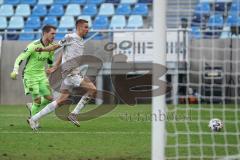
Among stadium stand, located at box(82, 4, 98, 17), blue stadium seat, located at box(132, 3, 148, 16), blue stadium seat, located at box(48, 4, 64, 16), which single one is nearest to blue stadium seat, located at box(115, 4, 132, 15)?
blue stadium seat, located at box(132, 3, 148, 16)

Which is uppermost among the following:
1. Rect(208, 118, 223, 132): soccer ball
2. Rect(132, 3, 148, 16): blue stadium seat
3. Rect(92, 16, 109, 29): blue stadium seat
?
Rect(132, 3, 148, 16): blue stadium seat

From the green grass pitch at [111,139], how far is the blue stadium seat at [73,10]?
10576mm

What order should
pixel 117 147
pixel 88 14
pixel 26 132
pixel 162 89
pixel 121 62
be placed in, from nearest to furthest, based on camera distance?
pixel 162 89 → pixel 117 147 → pixel 26 132 → pixel 121 62 → pixel 88 14

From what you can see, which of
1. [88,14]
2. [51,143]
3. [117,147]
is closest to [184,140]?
[117,147]

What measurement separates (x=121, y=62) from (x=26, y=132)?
803 centimetres

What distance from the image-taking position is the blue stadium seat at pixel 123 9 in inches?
909

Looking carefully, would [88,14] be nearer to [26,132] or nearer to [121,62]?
[121,62]

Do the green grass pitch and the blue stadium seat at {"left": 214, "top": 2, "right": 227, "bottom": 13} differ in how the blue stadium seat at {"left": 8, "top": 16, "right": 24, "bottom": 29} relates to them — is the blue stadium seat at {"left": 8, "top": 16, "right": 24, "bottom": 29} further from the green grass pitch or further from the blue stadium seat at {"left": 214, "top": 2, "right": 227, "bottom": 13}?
the green grass pitch

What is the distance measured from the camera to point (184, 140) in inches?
362

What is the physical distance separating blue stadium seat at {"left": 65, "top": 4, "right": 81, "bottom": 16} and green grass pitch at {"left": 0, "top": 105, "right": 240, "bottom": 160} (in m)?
10.6

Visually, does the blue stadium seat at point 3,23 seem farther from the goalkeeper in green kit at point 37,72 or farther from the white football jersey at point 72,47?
the white football jersey at point 72,47

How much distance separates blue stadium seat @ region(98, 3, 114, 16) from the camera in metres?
23.2

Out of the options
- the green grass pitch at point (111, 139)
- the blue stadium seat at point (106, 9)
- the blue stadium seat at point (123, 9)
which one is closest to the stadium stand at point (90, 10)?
the blue stadium seat at point (106, 9)

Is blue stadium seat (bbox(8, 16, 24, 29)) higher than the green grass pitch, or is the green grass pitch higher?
blue stadium seat (bbox(8, 16, 24, 29))
